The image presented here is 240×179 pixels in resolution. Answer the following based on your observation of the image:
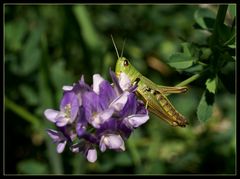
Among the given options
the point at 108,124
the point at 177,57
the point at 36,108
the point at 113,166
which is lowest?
the point at 113,166

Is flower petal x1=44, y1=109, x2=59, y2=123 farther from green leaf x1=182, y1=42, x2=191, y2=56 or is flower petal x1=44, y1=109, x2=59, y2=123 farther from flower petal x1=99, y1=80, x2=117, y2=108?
green leaf x1=182, y1=42, x2=191, y2=56

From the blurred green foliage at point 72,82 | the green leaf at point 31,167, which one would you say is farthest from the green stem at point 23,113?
the green leaf at point 31,167

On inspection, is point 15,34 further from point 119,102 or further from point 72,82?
point 119,102

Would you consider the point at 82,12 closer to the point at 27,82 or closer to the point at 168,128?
the point at 27,82

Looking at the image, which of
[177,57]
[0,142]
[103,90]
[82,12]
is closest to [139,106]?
[103,90]

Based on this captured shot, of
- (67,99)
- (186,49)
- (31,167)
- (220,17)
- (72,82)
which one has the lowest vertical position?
(31,167)

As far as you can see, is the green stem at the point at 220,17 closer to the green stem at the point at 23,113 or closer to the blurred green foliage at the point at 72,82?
the blurred green foliage at the point at 72,82

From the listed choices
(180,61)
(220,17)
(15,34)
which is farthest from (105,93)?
(15,34)
